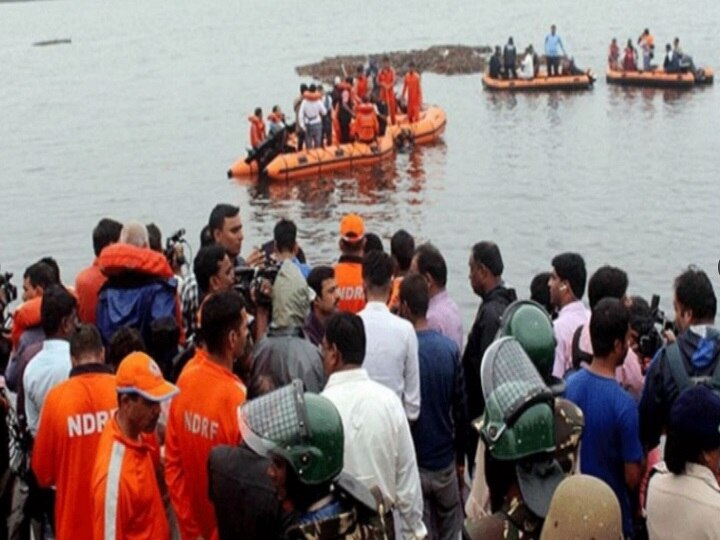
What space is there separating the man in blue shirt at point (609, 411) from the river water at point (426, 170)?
10.6 meters

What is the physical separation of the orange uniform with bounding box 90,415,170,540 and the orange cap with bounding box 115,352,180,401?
17 cm

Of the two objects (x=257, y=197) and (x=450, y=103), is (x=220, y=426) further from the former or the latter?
(x=450, y=103)

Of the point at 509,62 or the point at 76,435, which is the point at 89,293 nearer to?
the point at 76,435

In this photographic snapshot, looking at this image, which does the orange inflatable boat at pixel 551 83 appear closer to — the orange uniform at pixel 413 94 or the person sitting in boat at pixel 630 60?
the person sitting in boat at pixel 630 60

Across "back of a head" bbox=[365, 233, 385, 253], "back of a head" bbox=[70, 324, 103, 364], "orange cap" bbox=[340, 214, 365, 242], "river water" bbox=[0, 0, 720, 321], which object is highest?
"back of a head" bbox=[70, 324, 103, 364]

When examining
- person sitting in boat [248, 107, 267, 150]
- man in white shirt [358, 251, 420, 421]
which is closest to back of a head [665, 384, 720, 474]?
man in white shirt [358, 251, 420, 421]

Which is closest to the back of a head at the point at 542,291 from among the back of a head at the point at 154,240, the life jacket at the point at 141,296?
the life jacket at the point at 141,296

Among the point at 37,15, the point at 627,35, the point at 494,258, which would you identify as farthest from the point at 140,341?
the point at 37,15

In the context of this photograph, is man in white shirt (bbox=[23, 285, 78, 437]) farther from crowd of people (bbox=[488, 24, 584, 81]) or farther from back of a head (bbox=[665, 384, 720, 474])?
crowd of people (bbox=[488, 24, 584, 81])

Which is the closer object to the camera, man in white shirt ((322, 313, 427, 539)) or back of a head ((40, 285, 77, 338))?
man in white shirt ((322, 313, 427, 539))

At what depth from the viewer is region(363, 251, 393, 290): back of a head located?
5.53m

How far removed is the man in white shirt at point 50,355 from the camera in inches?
202

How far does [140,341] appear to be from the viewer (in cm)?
512

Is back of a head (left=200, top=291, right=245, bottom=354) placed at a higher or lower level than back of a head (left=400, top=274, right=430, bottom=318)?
A: higher
